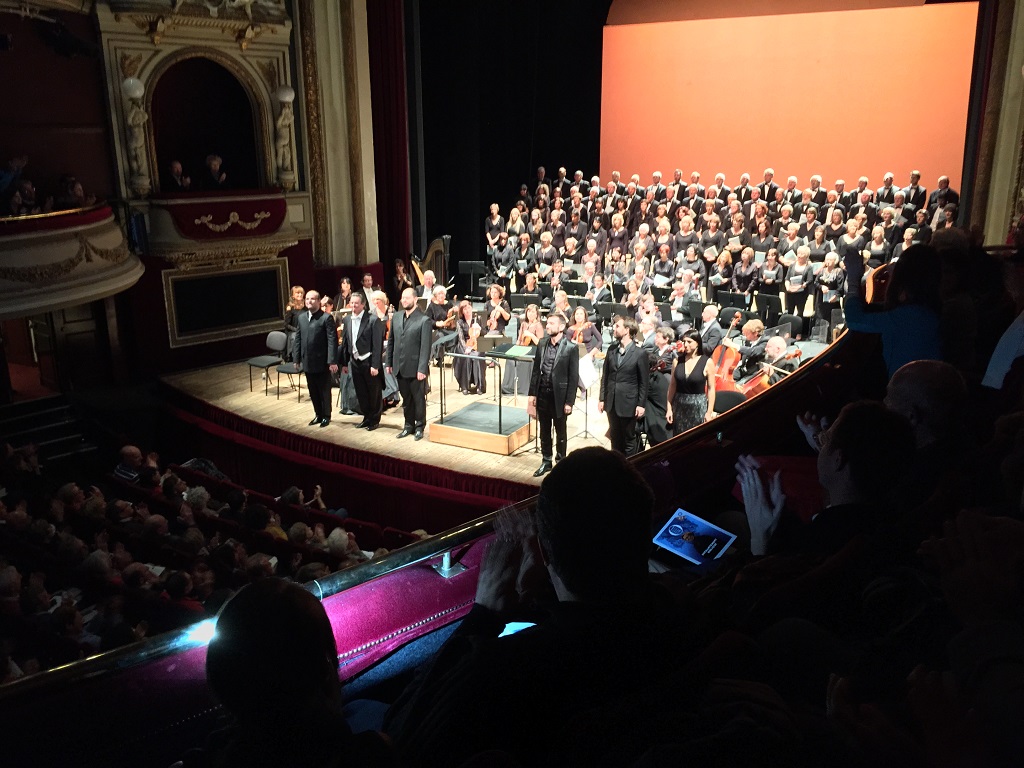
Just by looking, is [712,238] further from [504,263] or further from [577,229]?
[504,263]

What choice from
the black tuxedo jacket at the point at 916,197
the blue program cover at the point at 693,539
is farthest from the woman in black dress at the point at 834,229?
the blue program cover at the point at 693,539

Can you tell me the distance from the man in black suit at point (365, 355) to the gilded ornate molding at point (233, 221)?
3356 millimetres

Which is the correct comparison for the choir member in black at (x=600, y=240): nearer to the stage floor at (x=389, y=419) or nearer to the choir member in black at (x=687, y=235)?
the choir member in black at (x=687, y=235)

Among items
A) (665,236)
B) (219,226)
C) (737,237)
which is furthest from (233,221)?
(737,237)

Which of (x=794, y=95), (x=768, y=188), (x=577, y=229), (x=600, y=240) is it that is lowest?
(x=600, y=240)

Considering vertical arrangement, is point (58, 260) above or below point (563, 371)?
above

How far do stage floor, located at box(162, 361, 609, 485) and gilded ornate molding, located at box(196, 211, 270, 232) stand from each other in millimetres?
1814

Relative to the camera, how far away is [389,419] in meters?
9.34

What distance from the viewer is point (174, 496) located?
648 centimetres

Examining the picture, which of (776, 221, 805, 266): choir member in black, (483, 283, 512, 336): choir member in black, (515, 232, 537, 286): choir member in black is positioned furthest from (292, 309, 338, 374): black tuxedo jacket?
(776, 221, 805, 266): choir member in black

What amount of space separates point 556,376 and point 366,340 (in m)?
2.33

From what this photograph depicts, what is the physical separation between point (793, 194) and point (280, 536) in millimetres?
10683

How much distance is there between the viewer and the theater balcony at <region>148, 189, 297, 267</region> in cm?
1091

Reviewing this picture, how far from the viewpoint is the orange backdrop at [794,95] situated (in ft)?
45.9
